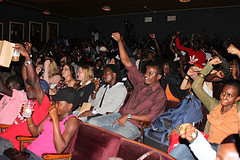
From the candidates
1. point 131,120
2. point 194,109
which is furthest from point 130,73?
point 194,109

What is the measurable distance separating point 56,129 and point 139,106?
1325mm

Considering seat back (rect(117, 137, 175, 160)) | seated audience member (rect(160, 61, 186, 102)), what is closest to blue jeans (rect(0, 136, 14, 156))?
seat back (rect(117, 137, 175, 160))

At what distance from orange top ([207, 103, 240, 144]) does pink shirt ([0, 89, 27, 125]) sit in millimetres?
2410

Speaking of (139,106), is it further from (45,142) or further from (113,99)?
(45,142)

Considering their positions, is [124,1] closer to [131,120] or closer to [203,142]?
[131,120]

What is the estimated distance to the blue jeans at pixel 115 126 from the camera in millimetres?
2801

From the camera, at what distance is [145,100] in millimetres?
2996

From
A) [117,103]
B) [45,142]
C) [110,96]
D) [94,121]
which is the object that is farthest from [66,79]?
[45,142]

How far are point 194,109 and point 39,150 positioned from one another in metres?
1.81

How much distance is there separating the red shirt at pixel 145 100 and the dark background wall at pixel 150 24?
8.66 m

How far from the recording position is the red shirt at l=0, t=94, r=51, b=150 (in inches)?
100

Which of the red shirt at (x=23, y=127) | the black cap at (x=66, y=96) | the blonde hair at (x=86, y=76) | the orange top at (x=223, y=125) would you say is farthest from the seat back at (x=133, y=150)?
the blonde hair at (x=86, y=76)

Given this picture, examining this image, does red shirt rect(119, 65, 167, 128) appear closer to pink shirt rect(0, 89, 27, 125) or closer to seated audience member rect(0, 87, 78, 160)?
seated audience member rect(0, 87, 78, 160)

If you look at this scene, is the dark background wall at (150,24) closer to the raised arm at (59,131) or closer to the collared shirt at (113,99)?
the collared shirt at (113,99)
